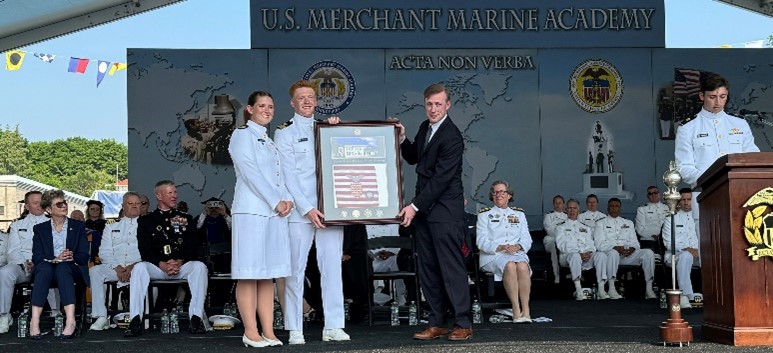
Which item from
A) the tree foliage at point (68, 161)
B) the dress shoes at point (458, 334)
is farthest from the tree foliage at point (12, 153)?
the dress shoes at point (458, 334)

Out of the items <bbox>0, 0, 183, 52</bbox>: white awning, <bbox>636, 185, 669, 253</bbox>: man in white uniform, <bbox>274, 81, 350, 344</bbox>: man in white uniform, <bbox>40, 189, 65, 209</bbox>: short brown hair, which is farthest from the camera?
<bbox>636, 185, 669, 253</bbox>: man in white uniform

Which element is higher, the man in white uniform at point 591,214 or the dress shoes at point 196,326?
the man in white uniform at point 591,214

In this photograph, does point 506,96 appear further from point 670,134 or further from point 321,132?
point 321,132

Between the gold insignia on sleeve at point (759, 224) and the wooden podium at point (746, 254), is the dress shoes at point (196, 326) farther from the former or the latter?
the gold insignia on sleeve at point (759, 224)

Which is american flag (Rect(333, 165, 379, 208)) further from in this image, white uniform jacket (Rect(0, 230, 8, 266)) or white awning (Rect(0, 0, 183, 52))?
white awning (Rect(0, 0, 183, 52))

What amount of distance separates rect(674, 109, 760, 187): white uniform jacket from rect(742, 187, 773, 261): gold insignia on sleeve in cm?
140

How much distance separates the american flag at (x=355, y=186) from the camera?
7219 millimetres

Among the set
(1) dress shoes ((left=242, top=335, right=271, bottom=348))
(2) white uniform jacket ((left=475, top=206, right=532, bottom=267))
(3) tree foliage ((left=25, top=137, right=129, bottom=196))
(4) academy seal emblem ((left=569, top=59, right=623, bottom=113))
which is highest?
(3) tree foliage ((left=25, top=137, right=129, bottom=196))

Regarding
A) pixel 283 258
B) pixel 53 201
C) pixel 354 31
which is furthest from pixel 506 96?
pixel 283 258

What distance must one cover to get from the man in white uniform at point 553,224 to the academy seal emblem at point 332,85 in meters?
2.81

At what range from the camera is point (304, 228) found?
7.16 m

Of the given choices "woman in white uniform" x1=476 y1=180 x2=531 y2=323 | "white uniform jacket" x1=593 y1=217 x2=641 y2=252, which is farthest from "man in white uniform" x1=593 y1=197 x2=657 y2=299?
"woman in white uniform" x1=476 y1=180 x2=531 y2=323

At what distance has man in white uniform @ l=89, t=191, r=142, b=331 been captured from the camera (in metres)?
9.37

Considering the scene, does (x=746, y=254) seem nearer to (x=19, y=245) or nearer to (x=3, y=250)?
(x=19, y=245)
